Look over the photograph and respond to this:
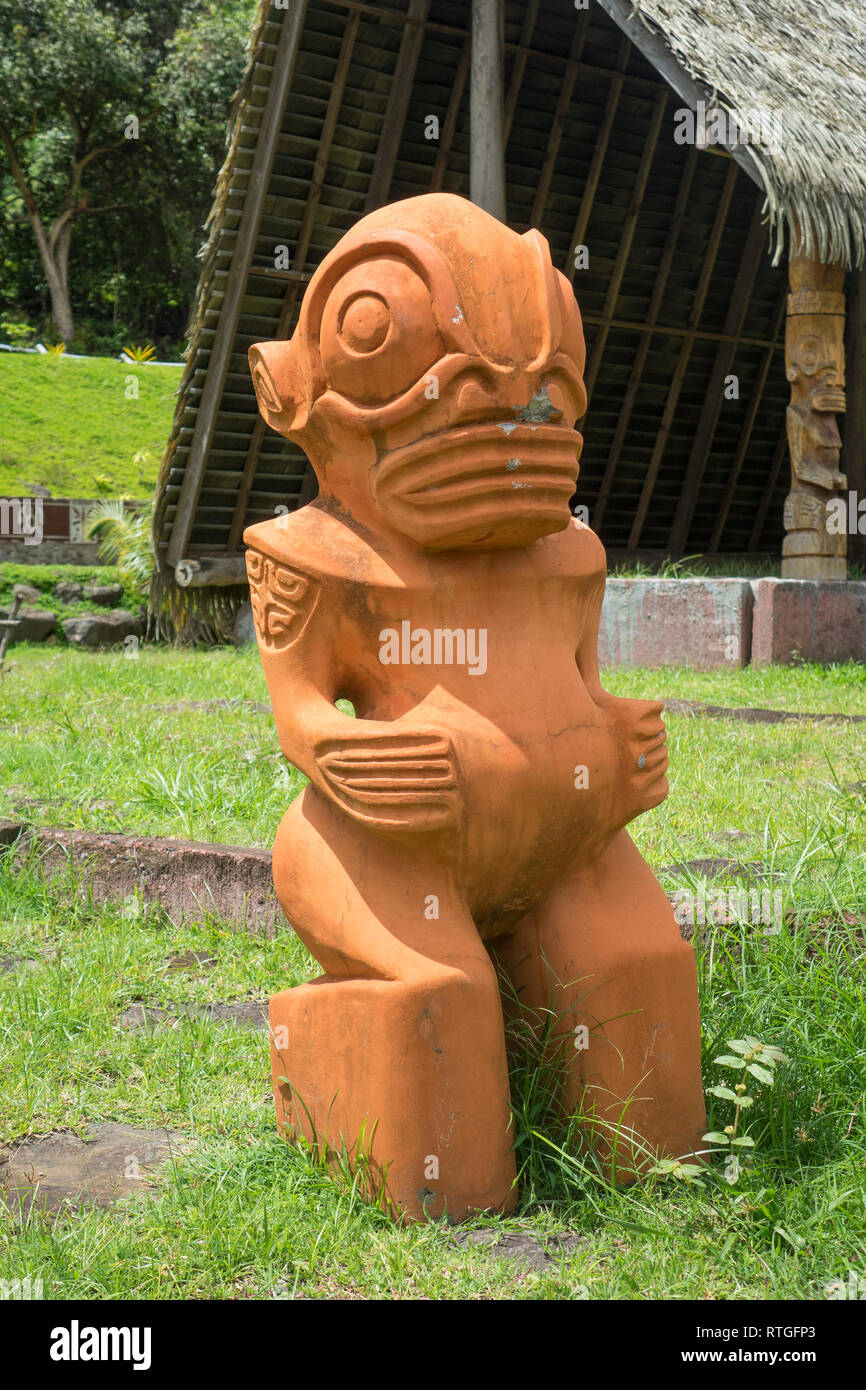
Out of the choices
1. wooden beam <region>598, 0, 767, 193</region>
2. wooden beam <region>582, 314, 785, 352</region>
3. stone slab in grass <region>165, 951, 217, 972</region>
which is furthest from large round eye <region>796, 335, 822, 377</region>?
stone slab in grass <region>165, 951, 217, 972</region>

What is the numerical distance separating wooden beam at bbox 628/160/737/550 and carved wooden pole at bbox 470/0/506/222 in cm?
284

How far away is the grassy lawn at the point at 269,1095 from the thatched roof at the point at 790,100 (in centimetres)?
344

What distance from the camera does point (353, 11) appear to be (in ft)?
26.4

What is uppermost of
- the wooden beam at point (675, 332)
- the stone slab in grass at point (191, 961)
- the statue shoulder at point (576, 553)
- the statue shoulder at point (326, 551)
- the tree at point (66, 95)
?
the tree at point (66, 95)

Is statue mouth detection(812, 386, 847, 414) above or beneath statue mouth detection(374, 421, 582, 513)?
above

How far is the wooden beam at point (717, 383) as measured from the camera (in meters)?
11.0

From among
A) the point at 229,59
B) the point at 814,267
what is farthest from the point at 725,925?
the point at 229,59

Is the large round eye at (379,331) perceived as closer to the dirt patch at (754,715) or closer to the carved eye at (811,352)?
the dirt patch at (754,715)

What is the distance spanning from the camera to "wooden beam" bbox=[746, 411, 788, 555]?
12.1 meters

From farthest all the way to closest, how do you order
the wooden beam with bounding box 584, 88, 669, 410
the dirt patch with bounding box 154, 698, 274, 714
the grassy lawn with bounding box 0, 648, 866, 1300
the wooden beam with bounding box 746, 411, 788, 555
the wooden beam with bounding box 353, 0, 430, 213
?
1. the wooden beam with bounding box 746, 411, 788, 555
2. the wooden beam with bounding box 584, 88, 669, 410
3. the wooden beam with bounding box 353, 0, 430, 213
4. the dirt patch with bounding box 154, 698, 274, 714
5. the grassy lawn with bounding box 0, 648, 866, 1300

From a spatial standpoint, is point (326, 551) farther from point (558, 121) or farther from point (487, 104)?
point (558, 121)

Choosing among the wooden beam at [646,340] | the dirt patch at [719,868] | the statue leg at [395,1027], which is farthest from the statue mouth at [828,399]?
the statue leg at [395,1027]

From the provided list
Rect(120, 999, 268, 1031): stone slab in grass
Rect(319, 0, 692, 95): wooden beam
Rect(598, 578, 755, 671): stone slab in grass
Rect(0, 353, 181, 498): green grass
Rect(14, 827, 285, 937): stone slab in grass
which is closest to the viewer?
Rect(120, 999, 268, 1031): stone slab in grass

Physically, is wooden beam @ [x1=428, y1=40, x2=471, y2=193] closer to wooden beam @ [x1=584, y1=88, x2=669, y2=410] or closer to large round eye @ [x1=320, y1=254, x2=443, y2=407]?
wooden beam @ [x1=584, y1=88, x2=669, y2=410]
